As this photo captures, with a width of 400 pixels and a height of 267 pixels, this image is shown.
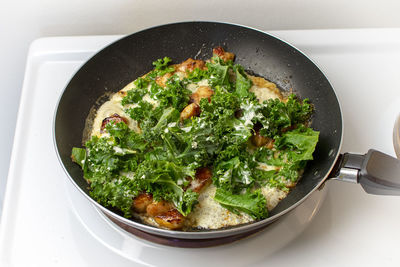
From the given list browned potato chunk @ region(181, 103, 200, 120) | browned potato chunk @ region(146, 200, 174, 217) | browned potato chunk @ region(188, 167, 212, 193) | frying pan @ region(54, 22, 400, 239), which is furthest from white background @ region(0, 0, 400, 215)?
browned potato chunk @ region(146, 200, 174, 217)

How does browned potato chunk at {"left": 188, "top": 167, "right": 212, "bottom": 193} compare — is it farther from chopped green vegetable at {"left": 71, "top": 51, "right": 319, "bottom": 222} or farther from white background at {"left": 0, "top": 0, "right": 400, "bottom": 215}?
white background at {"left": 0, "top": 0, "right": 400, "bottom": 215}

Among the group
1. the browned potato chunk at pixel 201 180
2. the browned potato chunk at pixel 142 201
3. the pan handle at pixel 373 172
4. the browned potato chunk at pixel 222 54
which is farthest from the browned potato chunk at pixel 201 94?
the pan handle at pixel 373 172

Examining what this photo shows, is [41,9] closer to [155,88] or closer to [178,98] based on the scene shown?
[155,88]

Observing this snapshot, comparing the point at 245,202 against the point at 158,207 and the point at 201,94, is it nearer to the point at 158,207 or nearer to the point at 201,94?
the point at 158,207

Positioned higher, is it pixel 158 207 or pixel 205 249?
pixel 158 207

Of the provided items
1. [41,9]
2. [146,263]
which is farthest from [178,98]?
[41,9]

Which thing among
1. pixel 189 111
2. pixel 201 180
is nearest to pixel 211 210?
pixel 201 180
